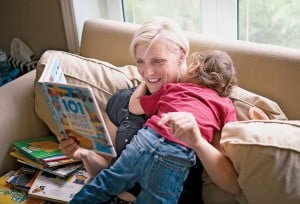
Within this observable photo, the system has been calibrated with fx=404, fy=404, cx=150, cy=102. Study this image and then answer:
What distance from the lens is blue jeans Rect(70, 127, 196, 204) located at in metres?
1.18

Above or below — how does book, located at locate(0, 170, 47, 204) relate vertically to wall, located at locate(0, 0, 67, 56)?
below

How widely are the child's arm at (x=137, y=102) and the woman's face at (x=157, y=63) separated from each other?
8 cm

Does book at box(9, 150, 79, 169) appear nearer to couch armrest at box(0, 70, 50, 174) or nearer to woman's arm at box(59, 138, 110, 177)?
couch armrest at box(0, 70, 50, 174)

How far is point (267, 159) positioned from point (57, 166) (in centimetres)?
88

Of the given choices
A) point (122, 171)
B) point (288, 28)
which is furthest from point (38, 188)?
point (288, 28)

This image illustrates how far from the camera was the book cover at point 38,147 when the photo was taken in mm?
1661

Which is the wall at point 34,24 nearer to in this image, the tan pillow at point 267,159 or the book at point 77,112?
the book at point 77,112

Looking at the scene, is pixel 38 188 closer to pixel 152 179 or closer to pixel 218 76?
pixel 152 179

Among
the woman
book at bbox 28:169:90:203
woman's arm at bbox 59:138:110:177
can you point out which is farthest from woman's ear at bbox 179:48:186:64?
book at bbox 28:169:90:203

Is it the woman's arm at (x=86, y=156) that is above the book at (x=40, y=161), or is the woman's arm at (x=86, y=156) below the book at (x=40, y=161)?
above

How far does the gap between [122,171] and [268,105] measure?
0.55m

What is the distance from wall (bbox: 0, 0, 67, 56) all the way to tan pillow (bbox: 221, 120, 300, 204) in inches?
54.8

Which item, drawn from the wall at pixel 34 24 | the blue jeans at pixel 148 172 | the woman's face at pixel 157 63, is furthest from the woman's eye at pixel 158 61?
the wall at pixel 34 24

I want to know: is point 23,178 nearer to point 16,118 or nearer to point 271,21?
point 16,118
